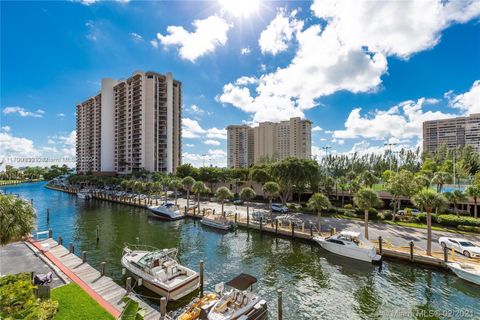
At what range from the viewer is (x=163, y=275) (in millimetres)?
16688

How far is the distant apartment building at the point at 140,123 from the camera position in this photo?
341 feet

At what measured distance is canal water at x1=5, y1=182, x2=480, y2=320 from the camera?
1442 cm

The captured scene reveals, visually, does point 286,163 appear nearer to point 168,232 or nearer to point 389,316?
point 168,232

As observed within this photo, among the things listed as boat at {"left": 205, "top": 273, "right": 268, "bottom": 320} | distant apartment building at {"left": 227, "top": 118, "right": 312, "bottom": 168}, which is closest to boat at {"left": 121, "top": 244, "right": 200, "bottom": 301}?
boat at {"left": 205, "top": 273, "right": 268, "bottom": 320}

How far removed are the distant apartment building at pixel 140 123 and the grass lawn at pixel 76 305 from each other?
93.2 meters

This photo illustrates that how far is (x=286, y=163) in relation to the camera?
45.1 m

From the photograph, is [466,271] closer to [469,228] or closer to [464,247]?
[464,247]

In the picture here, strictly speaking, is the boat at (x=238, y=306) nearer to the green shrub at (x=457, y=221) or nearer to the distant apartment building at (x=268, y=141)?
the green shrub at (x=457, y=221)

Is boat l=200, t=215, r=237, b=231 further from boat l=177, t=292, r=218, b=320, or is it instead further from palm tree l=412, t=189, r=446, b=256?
palm tree l=412, t=189, r=446, b=256

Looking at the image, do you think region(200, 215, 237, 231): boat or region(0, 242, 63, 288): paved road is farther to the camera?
region(200, 215, 237, 231): boat

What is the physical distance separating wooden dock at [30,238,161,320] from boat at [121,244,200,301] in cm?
192

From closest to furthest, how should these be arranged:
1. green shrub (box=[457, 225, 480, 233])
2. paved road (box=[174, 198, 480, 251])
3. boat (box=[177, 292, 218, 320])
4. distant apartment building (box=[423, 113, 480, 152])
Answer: boat (box=[177, 292, 218, 320])
paved road (box=[174, 198, 480, 251])
green shrub (box=[457, 225, 480, 233])
distant apartment building (box=[423, 113, 480, 152])

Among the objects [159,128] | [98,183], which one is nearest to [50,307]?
[98,183]

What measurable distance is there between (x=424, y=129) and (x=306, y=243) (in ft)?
585
